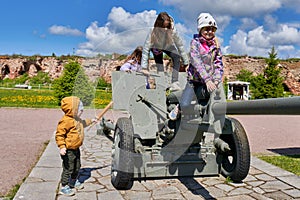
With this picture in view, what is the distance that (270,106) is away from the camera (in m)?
2.06

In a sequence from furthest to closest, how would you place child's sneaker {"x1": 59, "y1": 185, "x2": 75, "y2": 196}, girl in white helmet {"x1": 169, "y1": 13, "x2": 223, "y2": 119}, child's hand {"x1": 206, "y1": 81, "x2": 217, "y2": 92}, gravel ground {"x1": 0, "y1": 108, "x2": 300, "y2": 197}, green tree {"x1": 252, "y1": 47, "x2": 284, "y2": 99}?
green tree {"x1": 252, "y1": 47, "x2": 284, "y2": 99} → gravel ground {"x1": 0, "y1": 108, "x2": 300, "y2": 197} → child's sneaker {"x1": 59, "y1": 185, "x2": 75, "y2": 196} → girl in white helmet {"x1": 169, "y1": 13, "x2": 223, "y2": 119} → child's hand {"x1": 206, "y1": 81, "x2": 217, "y2": 92}

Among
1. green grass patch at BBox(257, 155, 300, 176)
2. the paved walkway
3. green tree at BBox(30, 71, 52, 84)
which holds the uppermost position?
green tree at BBox(30, 71, 52, 84)

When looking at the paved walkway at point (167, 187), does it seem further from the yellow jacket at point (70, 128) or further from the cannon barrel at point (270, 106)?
the cannon barrel at point (270, 106)

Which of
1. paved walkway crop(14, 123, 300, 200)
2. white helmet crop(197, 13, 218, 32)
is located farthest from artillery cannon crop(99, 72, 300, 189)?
white helmet crop(197, 13, 218, 32)

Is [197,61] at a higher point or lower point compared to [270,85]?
lower

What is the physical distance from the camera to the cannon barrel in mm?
1843

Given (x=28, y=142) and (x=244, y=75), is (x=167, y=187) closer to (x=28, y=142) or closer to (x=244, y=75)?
(x=28, y=142)

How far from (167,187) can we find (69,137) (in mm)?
1349

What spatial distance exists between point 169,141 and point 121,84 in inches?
36.1

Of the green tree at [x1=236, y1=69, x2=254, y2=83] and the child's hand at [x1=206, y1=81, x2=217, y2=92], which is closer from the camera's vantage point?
the child's hand at [x1=206, y1=81, x2=217, y2=92]

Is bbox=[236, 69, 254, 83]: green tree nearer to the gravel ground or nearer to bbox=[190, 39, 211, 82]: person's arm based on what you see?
the gravel ground

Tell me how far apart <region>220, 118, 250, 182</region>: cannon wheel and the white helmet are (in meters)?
1.32

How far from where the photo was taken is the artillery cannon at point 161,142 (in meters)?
3.81

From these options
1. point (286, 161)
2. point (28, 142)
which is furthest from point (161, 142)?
point (28, 142)
